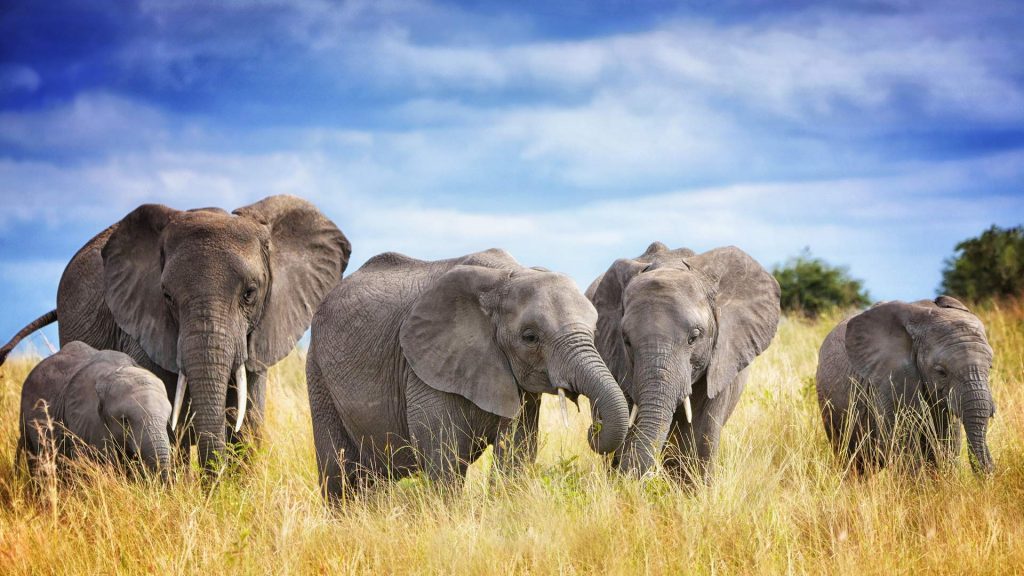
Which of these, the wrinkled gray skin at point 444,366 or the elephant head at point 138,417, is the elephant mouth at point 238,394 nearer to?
the elephant head at point 138,417

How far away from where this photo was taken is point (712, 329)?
7973 millimetres

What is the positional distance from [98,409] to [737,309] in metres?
5.18

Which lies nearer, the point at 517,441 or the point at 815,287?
the point at 517,441

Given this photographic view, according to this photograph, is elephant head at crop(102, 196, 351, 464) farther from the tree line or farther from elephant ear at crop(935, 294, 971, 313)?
the tree line

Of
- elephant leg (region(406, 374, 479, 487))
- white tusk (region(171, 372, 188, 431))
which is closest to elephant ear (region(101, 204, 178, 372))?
Answer: white tusk (region(171, 372, 188, 431))

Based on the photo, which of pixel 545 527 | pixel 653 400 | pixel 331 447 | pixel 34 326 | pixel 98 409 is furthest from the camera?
pixel 34 326

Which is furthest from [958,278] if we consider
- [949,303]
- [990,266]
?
[949,303]

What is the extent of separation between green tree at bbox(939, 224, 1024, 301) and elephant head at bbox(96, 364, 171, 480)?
22.3m

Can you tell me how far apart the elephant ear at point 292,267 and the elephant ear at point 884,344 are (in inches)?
186

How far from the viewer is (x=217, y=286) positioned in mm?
8859

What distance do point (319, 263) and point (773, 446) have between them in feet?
15.6

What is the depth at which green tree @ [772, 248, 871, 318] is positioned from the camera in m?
27.9

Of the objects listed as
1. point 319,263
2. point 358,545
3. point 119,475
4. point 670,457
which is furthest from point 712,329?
point 119,475

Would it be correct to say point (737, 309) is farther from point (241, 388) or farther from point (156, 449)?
point (156, 449)
